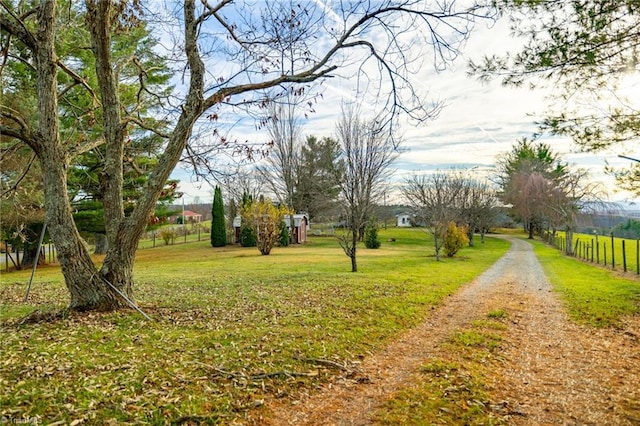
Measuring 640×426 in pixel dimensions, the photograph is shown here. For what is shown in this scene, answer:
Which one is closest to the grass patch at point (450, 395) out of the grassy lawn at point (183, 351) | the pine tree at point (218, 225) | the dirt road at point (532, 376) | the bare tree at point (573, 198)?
the dirt road at point (532, 376)

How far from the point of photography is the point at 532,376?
15.5ft

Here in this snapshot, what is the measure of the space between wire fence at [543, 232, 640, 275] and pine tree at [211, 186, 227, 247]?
25615 mm

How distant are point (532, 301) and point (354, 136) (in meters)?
11.6

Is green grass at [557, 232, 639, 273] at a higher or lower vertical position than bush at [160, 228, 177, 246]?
lower

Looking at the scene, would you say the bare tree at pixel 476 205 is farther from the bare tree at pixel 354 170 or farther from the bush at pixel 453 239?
the bare tree at pixel 354 170

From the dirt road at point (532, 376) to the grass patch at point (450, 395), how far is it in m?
0.13

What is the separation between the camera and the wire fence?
55.9 ft

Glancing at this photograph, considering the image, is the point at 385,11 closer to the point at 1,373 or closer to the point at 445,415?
the point at 445,415

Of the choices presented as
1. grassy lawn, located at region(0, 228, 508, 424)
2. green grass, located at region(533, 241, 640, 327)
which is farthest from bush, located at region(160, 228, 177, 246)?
green grass, located at region(533, 241, 640, 327)

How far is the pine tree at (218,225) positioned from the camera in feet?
114

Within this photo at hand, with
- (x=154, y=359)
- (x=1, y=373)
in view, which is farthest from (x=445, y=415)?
(x=1, y=373)

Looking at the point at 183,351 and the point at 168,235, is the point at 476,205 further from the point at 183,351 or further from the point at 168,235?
the point at 183,351

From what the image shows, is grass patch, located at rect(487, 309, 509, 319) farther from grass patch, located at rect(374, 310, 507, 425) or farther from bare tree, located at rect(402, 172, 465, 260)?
bare tree, located at rect(402, 172, 465, 260)

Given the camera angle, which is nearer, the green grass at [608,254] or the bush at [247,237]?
the green grass at [608,254]
